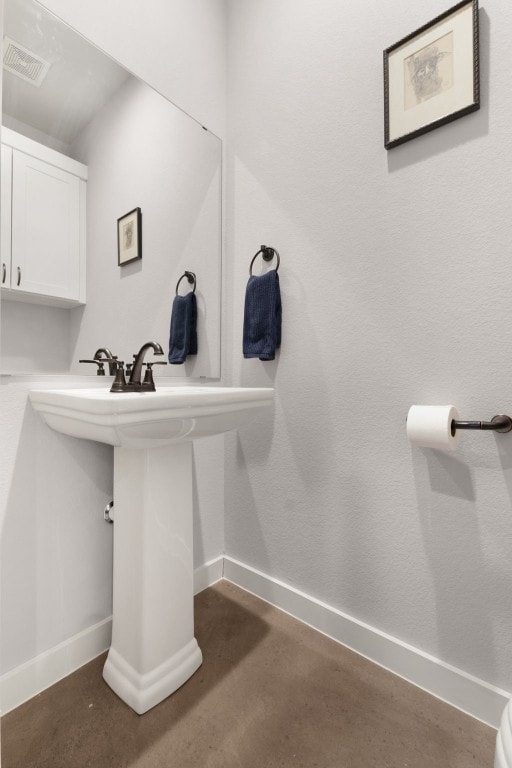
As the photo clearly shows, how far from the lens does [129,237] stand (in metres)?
1.31

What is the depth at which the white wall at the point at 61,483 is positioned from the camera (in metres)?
1.03

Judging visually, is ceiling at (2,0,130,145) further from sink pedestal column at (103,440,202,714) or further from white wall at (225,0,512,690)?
sink pedestal column at (103,440,202,714)

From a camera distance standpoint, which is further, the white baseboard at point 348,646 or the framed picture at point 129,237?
the framed picture at point 129,237

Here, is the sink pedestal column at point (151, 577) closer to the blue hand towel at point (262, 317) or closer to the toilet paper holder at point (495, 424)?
the blue hand towel at point (262, 317)

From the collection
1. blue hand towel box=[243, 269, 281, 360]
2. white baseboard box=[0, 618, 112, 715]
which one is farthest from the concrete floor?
blue hand towel box=[243, 269, 281, 360]

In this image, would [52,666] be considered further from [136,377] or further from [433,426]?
[433,426]

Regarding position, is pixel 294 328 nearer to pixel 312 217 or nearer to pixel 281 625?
pixel 312 217

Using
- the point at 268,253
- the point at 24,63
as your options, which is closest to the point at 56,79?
the point at 24,63

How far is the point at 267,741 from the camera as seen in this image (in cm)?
95

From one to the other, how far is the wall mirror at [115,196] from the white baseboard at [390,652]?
36.6 inches

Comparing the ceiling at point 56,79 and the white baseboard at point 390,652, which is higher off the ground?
the ceiling at point 56,79

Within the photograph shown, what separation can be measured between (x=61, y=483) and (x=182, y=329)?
0.72 m

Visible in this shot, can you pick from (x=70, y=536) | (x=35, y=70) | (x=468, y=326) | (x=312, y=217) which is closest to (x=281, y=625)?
(x=70, y=536)

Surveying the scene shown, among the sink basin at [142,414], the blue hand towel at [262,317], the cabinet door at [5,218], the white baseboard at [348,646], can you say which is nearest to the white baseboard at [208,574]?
the white baseboard at [348,646]
